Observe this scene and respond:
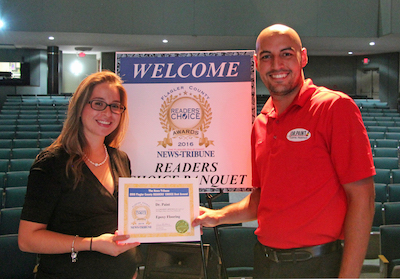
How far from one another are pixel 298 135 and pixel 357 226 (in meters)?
0.45

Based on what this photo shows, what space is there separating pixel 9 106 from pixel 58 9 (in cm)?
382

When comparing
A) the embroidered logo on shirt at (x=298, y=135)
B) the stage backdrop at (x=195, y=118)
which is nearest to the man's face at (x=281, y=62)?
the embroidered logo on shirt at (x=298, y=135)

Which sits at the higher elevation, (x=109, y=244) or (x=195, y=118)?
(x=195, y=118)

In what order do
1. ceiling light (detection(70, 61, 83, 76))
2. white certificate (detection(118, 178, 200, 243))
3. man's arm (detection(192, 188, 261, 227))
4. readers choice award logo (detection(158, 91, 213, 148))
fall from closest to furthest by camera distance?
white certificate (detection(118, 178, 200, 243)) → man's arm (detection(192, 188, 261, 227)) → readers choice award logo (detection(158, 91, 213, 148)) → ceiling light (detection(70, 61, 83, 76))

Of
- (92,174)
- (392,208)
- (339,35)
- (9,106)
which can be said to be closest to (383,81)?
(339,35)

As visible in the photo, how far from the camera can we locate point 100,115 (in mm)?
1546

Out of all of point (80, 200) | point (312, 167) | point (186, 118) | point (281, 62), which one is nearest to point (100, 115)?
point (80, 200)

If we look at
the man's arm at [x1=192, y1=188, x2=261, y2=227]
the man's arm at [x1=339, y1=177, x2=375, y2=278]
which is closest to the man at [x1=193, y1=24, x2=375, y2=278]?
the man's arm at [x1=339, y1=177, x2=375, y2=278]

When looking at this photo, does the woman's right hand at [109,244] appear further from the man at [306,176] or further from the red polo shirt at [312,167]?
the red polo shirt at [312,167]

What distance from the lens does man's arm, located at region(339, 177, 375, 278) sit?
4.33 ft

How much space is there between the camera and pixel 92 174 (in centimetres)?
152

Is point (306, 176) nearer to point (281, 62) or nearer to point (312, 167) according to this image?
point (312, 167)

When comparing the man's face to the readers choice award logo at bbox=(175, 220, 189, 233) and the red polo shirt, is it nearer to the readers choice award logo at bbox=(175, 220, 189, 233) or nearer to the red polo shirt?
the red polo shirt

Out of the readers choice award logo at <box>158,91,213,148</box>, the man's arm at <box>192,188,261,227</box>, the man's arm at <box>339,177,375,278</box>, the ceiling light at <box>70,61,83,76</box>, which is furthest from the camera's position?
the ceiling light at <box>70,61,83,76</box>
